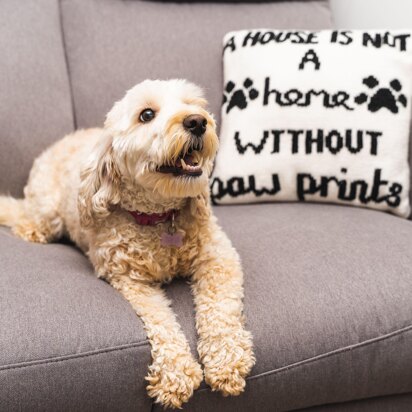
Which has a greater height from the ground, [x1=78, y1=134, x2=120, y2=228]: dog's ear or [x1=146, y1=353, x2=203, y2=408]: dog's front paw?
[x1=78, y1=134, x2=120, y2=228]: dog's ear

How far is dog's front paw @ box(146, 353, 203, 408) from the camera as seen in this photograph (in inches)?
49.6

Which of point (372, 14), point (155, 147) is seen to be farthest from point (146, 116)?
point (372, 14)

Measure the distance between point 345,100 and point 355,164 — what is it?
220mm

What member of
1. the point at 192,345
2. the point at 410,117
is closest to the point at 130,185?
the point at 192,345

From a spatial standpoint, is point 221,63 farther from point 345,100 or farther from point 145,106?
point 145,106

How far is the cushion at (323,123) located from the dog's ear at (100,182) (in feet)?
1.99

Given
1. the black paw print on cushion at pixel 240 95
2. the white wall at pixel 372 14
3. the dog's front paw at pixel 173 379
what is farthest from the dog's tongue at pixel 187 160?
the white wall at pixel 372 14

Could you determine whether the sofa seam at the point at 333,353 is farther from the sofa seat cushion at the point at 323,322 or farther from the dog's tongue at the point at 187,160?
the dog's tongue at the point at 187,160

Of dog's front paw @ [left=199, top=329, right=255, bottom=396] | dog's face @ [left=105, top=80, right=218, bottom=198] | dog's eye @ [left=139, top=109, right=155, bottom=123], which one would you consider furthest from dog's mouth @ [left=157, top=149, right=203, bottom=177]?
dog's front paw @ [left=199, top=329, right=255, bottom=396]

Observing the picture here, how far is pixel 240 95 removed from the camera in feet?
6.61

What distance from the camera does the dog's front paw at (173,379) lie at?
1.26 metres

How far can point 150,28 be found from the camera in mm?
2143

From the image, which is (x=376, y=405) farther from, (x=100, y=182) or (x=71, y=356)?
(x=100, y=182)

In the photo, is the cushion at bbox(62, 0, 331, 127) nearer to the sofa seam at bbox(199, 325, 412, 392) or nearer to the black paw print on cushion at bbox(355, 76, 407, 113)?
the black paw print on cushion at bbox(355, 76, 407, 113)
